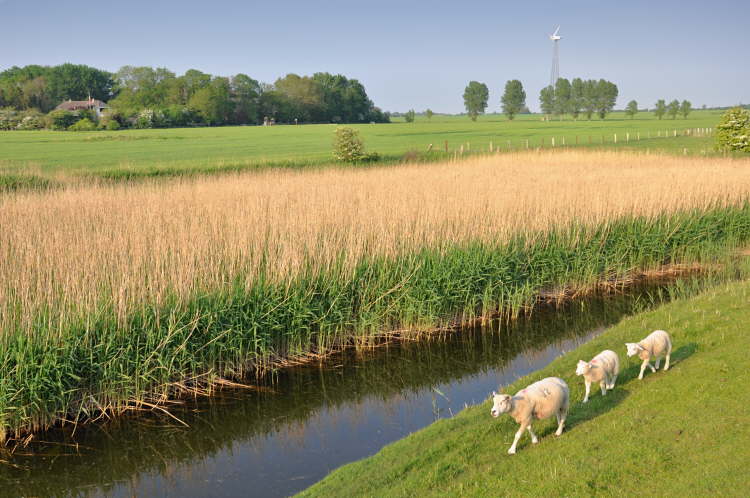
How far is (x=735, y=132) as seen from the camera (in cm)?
3856

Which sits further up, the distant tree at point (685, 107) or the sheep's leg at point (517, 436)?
the distant tree at point (685, 107)

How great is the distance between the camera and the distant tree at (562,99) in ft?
554

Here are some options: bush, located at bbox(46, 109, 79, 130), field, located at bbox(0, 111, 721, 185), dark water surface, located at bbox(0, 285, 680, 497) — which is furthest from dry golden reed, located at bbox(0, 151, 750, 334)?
bush, located at bbox(46, 109, 79, 130)

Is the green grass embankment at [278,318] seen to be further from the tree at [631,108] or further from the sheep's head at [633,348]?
the tree at [631,108]

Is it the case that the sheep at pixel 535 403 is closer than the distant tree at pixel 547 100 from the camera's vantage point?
Yes

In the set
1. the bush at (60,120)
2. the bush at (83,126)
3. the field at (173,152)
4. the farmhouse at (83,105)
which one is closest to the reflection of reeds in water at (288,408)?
the field at (173,152)

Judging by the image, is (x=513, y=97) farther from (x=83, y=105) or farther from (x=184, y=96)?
(x=83, y=105)

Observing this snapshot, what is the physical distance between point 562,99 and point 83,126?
437 ft

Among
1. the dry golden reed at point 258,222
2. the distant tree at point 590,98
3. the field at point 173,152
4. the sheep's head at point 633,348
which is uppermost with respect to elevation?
the distant tree at point 590,98

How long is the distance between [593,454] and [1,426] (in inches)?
283

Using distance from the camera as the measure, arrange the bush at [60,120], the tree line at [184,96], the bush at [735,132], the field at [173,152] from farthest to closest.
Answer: the tree line at [184,96], the bush at [60,120], the bush at [735,132], the field at [173,152]

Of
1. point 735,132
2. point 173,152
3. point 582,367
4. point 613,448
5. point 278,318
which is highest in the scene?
point 735,132

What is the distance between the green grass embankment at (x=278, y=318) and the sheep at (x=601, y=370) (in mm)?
5332

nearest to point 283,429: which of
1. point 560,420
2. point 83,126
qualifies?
point 560,420
